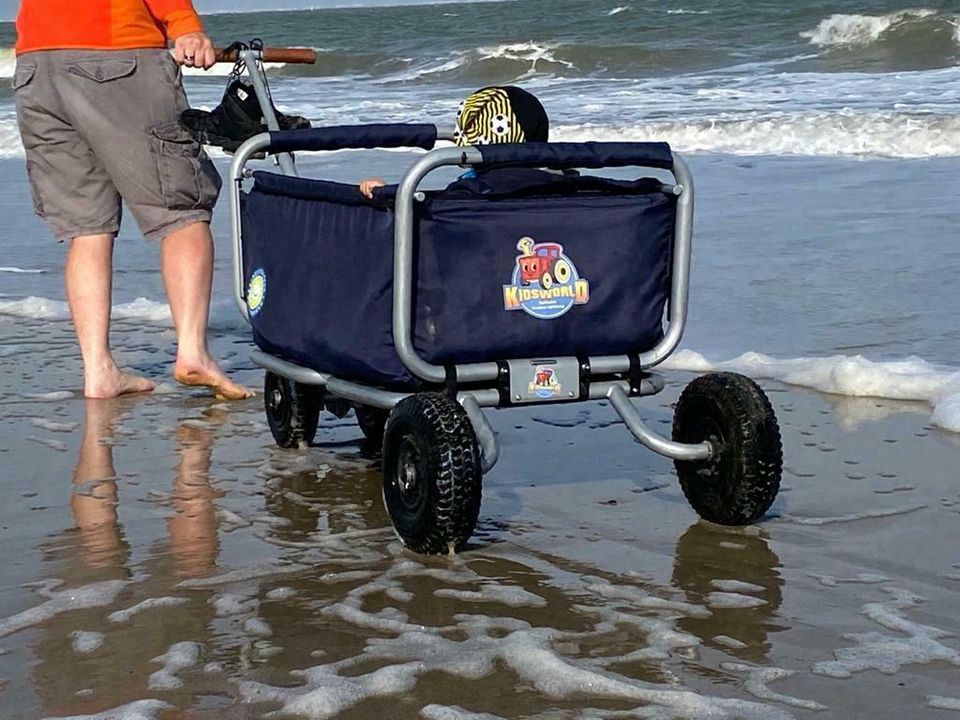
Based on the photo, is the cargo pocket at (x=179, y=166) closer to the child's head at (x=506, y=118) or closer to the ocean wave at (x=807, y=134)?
the child's head at (x=506, y=118)

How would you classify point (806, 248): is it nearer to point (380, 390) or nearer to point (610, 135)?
point (380, 390)

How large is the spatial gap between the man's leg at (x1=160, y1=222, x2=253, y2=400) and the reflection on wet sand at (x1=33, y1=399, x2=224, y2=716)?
362mm

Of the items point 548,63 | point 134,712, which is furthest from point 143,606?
point 548,63

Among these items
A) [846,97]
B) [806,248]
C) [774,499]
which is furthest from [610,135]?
[774,499]

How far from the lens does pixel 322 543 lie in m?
3.56

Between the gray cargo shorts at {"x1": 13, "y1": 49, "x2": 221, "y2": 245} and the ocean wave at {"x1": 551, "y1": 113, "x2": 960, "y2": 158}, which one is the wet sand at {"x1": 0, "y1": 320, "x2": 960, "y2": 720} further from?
the ocean wave at {"x1": 551, "y1": 113, "x2": 960, "y2": 158}

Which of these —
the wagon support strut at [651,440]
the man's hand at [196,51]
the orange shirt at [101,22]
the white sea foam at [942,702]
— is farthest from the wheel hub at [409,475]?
the orange shirt at [101,22]

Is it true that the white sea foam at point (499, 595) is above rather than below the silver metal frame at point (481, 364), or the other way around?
below

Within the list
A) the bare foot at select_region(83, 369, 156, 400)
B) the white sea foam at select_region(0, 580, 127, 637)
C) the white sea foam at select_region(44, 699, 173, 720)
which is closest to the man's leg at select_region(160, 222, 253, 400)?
the bare foot at select_region(83, 369, 156, 400)

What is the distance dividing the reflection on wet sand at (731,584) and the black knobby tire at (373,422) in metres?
0.99

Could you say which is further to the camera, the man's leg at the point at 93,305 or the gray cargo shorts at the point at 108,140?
the man's leg at the point at 93,305

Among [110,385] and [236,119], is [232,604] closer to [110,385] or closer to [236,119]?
[236,119]

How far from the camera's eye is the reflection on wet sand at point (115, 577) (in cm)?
274

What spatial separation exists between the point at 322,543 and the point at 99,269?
1792 mm
